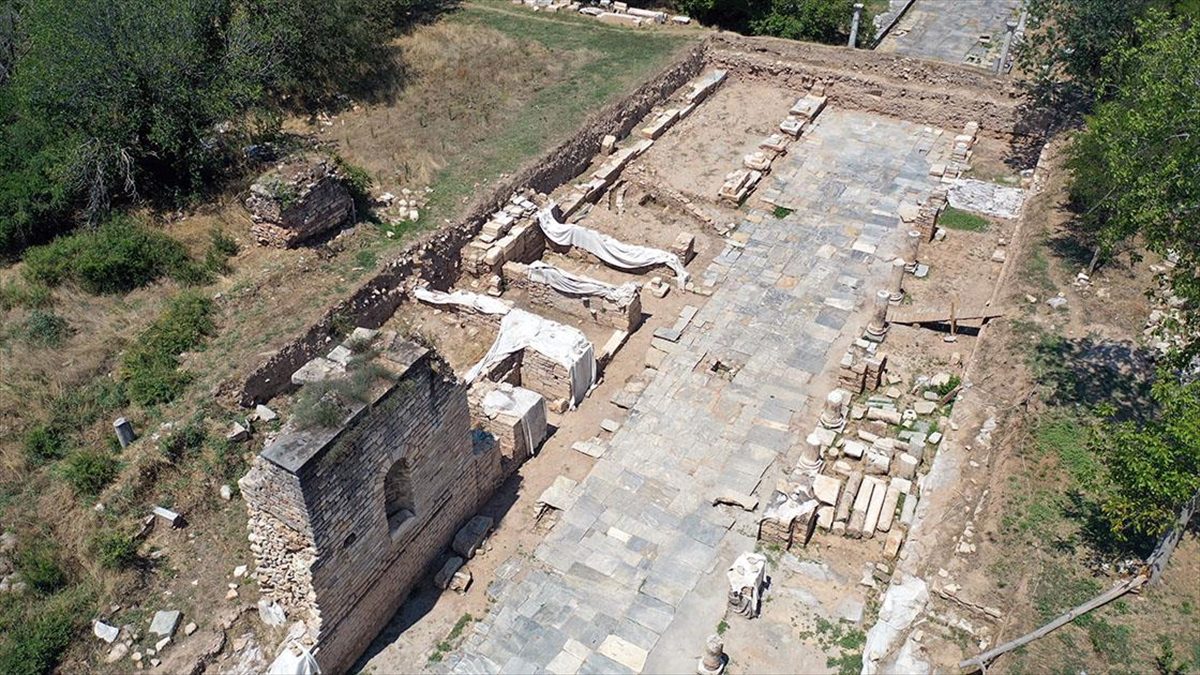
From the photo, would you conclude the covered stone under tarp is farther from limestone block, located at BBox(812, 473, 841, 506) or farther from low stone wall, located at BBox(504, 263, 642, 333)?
limestone block, located at BBox(812, 473, 841, 506)

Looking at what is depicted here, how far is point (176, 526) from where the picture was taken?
43.0 ft

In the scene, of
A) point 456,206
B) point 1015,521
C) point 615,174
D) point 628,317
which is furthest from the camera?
point 615,174

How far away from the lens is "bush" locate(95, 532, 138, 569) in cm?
1223

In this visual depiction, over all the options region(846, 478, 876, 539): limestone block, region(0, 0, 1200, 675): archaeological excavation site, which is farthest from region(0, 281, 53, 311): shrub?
region(846, 478, 876, 539): limestone block

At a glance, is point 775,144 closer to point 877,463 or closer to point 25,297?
point 877,463

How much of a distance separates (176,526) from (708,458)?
846 cm

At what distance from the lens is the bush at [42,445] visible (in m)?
13.7

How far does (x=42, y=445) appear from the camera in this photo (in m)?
13.8

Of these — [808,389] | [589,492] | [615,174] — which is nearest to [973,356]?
[808,389]

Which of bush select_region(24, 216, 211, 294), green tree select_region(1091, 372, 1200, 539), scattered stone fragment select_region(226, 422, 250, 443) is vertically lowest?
scattered stone fragment select_region(226, 422, 250, 443)

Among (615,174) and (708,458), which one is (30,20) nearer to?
(615,174)

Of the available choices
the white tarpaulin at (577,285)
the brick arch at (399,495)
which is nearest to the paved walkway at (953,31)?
the white tarpaulin at (577,285)

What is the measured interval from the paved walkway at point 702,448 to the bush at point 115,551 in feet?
15.8

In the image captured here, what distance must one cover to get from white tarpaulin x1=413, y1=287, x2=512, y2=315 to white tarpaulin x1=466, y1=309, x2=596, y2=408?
1.05 metres
